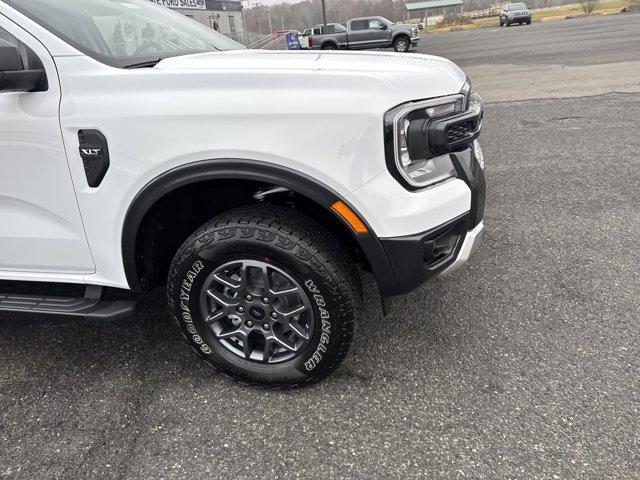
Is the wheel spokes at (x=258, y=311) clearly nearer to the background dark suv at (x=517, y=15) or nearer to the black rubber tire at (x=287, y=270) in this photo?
the black rubber tire at (x=287, y=270)

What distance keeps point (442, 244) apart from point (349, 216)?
1.48 ft

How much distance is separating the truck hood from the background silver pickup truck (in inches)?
905

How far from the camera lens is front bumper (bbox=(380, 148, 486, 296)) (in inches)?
77.3

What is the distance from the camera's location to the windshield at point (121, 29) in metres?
2.08

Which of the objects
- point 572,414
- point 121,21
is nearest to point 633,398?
point 572,414

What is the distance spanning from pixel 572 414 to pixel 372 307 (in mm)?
1217

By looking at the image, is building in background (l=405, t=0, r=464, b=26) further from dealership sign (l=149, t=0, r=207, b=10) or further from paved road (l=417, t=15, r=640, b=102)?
paved road (l=417, t=15, r=640, b=102)

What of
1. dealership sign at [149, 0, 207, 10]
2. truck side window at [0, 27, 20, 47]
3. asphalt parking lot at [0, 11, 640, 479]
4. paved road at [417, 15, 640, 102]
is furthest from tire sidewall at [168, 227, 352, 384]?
dealership sign at [149, 0, 207, 10]

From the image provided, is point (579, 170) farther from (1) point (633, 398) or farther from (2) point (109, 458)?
(2) point (109, 458)

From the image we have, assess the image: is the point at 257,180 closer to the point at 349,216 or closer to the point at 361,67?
the point at 349,216

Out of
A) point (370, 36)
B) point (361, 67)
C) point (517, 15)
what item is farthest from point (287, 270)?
point (517, 15)

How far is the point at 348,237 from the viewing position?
227cm

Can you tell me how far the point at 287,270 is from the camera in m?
2.06

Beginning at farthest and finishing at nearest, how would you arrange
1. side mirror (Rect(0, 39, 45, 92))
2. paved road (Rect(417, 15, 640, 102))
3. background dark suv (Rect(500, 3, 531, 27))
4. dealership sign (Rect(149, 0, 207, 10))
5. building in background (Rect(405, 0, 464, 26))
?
building in background (Rect(405, 0, 464, 26)) → background dark suv (Rect(500, 3, 531, 27)) → dealership sign (Rect(149, 0, 207, 10)) → paved road (Rect(417, 15, 640, 102)) → side mirror (Rect(0, 39, 45, 92))
